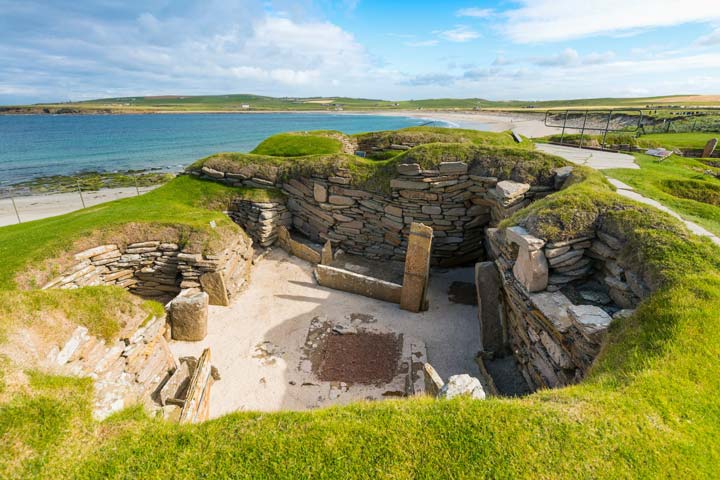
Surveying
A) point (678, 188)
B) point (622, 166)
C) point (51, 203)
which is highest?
point (622, 166)

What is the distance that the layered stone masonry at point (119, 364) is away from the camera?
14.9 ft

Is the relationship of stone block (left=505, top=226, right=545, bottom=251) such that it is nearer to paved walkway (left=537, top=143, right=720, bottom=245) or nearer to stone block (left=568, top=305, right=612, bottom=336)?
stone block (left=568, top=305, right=612, bottom=336)

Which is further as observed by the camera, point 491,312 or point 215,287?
point 215,287

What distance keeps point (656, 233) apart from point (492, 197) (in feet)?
17.2

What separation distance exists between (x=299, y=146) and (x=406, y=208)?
295 inches

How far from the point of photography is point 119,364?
5816mm

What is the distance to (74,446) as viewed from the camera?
3.27 meters

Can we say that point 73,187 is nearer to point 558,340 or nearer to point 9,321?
point 9,321

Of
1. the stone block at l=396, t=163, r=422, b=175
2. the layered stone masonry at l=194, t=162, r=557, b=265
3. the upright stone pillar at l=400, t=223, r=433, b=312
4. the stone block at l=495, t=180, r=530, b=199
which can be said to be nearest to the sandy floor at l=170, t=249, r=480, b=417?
the upright stone pillar at l=400, t=223, r=433, b=312

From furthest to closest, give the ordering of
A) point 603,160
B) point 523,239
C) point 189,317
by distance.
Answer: point 603,160, point 189,317, point 523,239

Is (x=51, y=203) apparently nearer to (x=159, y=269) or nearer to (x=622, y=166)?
(x=159, y=269)

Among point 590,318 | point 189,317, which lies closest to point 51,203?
point 189,317

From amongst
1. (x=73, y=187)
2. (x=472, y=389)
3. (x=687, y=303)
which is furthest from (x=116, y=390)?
(x=73, y=187)

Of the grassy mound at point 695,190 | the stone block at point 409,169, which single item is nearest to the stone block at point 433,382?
the stone block at point 409,169
